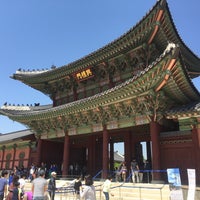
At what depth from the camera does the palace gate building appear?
517 inches

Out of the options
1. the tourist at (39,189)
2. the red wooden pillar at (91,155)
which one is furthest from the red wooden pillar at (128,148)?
the tourist at (39,189)

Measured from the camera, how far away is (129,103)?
49.6 ft

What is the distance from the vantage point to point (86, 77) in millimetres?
20125

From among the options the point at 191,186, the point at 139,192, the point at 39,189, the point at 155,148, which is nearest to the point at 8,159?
the point at 139,192

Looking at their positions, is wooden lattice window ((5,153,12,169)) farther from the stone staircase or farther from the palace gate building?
the stone staircase

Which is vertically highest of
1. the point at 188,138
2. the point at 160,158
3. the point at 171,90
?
the point at 171,90

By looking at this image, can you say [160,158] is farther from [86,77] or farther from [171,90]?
[86,77]

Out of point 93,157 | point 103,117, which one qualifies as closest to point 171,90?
point 103,117

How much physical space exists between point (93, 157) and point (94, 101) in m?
7.94

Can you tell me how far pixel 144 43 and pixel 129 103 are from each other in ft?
14.4

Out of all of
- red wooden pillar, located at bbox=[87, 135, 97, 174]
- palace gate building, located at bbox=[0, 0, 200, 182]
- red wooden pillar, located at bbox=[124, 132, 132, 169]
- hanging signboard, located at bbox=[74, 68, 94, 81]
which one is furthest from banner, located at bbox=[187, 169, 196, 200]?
red wooden pillar, located at bbox=[87, 135, 97, 174]

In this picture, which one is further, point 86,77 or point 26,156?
point 26,156

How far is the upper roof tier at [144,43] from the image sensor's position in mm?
14258

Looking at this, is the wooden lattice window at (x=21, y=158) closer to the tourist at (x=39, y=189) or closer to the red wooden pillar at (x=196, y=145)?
the red wooden pillar at (x=196, y=145)
